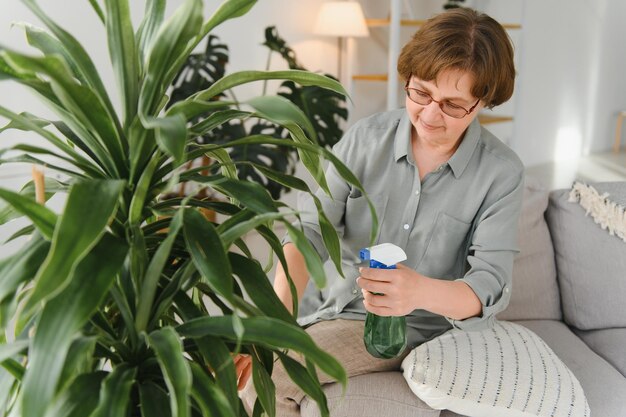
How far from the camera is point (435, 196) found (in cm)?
180

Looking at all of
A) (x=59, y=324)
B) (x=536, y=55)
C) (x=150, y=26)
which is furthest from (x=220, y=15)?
(x=536, y=55)

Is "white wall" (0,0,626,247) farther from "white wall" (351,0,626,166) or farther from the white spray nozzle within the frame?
the white spray nozzle

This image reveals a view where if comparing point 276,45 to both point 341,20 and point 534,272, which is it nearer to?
point 341,20

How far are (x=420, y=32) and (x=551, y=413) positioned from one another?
884 mm

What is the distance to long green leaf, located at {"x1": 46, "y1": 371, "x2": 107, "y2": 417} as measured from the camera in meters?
0.82

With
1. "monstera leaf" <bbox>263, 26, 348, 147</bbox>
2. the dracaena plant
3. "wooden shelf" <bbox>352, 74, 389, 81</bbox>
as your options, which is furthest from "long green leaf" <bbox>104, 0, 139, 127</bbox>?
"wooden shelf" <bbox>352, 74, 389, 81</bbox>

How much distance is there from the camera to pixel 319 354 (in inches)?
34.3

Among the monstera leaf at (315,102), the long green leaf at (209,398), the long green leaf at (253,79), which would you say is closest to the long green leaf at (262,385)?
the long green leaf at (209,398)

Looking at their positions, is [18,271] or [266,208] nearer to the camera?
[18,271]

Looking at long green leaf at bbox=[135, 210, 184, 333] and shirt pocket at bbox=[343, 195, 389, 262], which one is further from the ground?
long green leaf at bbox=[135, 210, 184, 333]

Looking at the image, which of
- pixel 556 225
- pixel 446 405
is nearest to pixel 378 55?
pixel 556 225

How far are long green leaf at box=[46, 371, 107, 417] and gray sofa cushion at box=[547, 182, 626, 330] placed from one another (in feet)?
5.42

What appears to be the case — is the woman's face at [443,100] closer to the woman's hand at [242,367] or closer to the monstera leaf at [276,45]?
the woman's hand at [242,367]

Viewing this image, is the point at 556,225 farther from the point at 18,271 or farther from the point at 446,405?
the point at 18,271
